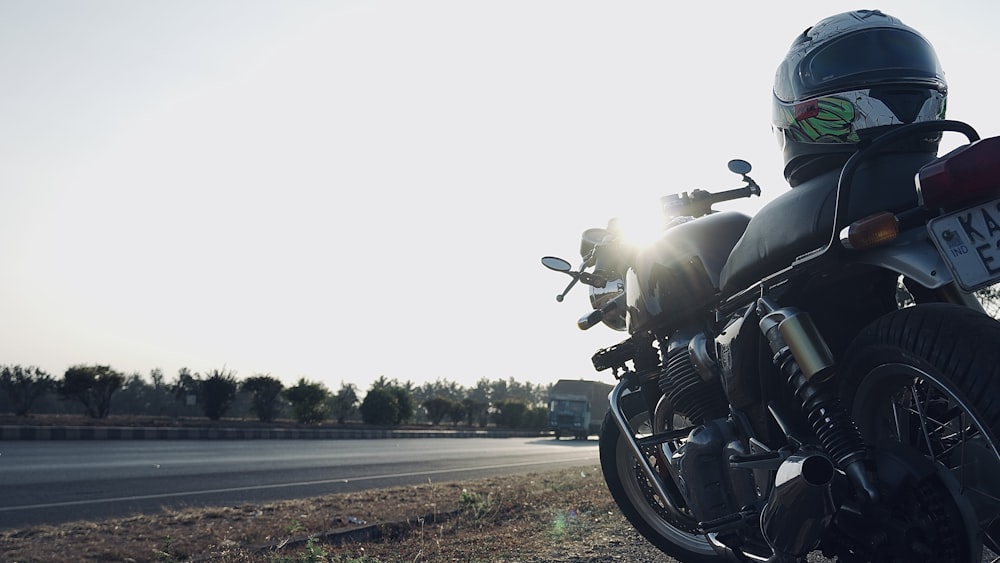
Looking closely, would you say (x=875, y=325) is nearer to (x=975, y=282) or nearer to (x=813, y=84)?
(x=975, y=282)

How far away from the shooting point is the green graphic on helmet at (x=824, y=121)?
8.32 ft

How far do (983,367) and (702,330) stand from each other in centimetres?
130

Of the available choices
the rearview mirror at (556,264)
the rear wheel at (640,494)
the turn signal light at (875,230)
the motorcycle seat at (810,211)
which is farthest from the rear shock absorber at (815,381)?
the rearview mirror at (556,264)

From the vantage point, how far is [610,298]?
4.32 metres

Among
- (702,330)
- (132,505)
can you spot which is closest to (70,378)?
(132,505)

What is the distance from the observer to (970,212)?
6.35 feet

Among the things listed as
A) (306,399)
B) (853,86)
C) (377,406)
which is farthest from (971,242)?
(377,406)

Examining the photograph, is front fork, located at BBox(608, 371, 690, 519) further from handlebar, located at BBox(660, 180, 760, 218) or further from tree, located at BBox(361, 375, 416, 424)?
tree, located at BBox(361, 375, 416, 424)

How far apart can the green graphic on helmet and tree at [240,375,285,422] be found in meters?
29.5

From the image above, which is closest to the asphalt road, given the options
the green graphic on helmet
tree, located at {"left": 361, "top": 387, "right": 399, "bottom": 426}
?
the green graphic on helmet

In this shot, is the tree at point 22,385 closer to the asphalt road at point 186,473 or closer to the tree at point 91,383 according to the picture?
the tree at point 91,383

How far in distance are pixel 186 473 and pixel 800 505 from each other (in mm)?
10426

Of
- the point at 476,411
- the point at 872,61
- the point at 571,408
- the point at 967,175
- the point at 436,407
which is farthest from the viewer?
the point at 476,411

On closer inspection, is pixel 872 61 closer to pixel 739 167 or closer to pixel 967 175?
pixel 967 175
